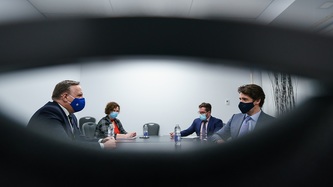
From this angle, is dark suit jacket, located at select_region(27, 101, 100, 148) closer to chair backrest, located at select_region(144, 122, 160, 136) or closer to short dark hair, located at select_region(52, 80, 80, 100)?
short dark hair, located at select_region(52, 80, 80, 100)

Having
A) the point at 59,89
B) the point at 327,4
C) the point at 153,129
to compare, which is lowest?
the point at 153,129

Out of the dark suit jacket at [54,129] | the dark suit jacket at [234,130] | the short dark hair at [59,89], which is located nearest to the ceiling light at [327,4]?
the dark suit jacket at [234,130]

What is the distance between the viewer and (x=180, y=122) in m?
5.14

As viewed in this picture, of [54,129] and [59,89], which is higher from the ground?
[59,89]

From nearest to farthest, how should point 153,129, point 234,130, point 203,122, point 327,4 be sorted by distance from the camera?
point 234,130 < point 327,4 < point 203,122 < point 153,129

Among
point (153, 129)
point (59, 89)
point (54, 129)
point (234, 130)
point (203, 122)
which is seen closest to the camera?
point (54, 129)

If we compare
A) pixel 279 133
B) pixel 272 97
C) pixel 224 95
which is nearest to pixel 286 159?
pixel 279 133

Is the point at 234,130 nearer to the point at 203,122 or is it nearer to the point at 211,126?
the point at 211,126

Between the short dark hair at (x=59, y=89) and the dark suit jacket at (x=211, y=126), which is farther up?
the short dark hair at (x=59, y=89)

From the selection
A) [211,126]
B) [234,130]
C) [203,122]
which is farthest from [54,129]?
[203,122]

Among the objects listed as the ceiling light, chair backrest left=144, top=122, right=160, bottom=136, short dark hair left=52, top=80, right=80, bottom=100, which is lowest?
chair backrest left=144, top=122, right=160, bottom=136

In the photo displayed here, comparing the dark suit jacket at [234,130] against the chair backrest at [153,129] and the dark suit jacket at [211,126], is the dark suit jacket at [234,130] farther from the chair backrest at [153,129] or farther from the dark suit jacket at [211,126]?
the chair backrest at [153,129]

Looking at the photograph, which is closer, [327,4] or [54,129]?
[54,129]

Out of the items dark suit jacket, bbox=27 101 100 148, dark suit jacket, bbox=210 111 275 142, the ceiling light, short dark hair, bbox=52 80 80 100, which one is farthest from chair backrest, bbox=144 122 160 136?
dark suit jacket, bbox=27 101 100 148
